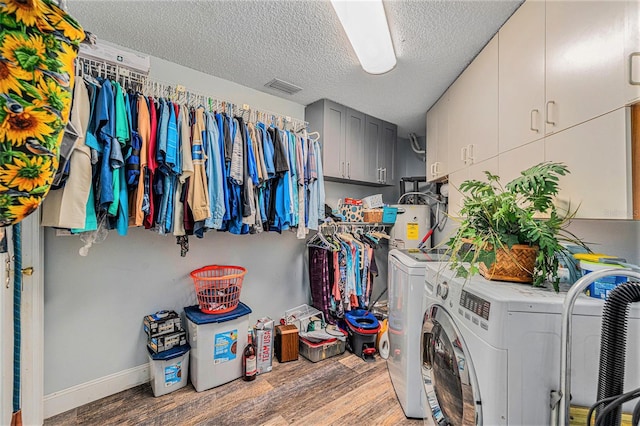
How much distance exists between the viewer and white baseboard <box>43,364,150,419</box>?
163 centimetres

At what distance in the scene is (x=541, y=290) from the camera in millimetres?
915

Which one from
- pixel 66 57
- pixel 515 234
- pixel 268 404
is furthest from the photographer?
pixel 268 404

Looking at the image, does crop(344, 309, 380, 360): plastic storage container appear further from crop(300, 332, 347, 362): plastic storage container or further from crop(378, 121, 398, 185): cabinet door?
crop(378, 121, 398, 185): cabinet door

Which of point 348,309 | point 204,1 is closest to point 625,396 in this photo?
point 348,309

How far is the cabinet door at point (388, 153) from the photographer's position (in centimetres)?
329

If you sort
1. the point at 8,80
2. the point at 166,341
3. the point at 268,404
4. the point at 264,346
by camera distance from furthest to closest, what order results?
the point at 264,346 → the point at 166,341 → the point at 268,404 → the point at 8,80

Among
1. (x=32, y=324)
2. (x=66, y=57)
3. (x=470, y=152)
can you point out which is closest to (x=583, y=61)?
(x=470, y=152)

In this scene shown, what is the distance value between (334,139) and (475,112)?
1.31 meters

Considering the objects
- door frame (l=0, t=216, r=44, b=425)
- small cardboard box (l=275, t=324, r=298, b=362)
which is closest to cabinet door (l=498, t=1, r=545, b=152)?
small cardboard box (l=275, t=324, r=298, b=362)

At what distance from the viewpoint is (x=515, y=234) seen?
1028 millimetres

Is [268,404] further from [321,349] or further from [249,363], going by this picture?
[321,349]

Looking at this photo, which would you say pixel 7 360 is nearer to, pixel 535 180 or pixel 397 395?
pixel 397 395

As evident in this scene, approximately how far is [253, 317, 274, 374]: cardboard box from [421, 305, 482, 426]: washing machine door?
123cm

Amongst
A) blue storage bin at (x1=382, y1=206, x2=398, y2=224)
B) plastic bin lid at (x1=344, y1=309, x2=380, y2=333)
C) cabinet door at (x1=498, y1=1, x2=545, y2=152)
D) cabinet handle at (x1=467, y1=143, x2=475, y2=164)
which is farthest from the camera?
blue storage bin at (x1=382, y1=206, x2=398, y2=224)
